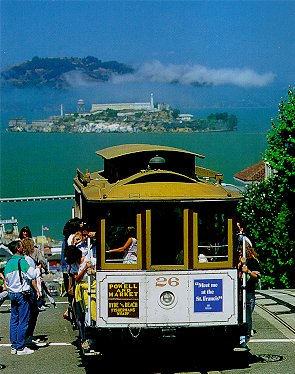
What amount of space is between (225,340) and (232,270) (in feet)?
3.01

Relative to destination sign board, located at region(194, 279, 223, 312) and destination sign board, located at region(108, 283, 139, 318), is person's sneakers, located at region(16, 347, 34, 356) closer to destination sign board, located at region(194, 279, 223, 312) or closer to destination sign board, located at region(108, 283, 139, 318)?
destination sign board, located at region(108, 283, 139, 318)

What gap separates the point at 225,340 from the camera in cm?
1225

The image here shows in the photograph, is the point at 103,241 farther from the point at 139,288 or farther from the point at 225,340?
the point at 225,340

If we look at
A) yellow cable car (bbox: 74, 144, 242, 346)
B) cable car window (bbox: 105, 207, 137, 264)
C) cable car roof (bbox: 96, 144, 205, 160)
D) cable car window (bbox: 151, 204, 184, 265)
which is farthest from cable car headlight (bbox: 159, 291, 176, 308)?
cable car roof (bbox: 96, 144, 205, 160)

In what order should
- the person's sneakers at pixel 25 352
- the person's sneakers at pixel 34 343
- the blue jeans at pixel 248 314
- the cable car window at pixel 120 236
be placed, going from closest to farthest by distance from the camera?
the cable car window at pixel 120 236 < the blue jeans at pixel 248 314 < the person's sneakers at pixel 25 352 < the person's sneakers at pixel 34 343

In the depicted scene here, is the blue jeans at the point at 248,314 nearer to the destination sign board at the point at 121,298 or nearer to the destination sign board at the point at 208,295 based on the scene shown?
the destination sign board at the point at 208,295

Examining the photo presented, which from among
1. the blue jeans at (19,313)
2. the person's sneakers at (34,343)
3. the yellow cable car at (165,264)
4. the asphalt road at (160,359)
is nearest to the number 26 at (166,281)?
the yellow cable car at (165,264)

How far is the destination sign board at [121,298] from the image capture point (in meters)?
11.9

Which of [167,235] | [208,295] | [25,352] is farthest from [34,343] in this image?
[208,295]

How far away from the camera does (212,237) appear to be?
12.2m

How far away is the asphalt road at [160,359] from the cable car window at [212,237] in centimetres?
111

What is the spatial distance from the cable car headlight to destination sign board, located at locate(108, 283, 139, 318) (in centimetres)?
31

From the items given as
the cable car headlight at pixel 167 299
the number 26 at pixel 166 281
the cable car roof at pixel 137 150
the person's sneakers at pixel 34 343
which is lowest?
the person's sneakers at pixel 34 343

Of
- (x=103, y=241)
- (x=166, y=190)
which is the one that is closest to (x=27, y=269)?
(x=103, y=241)
